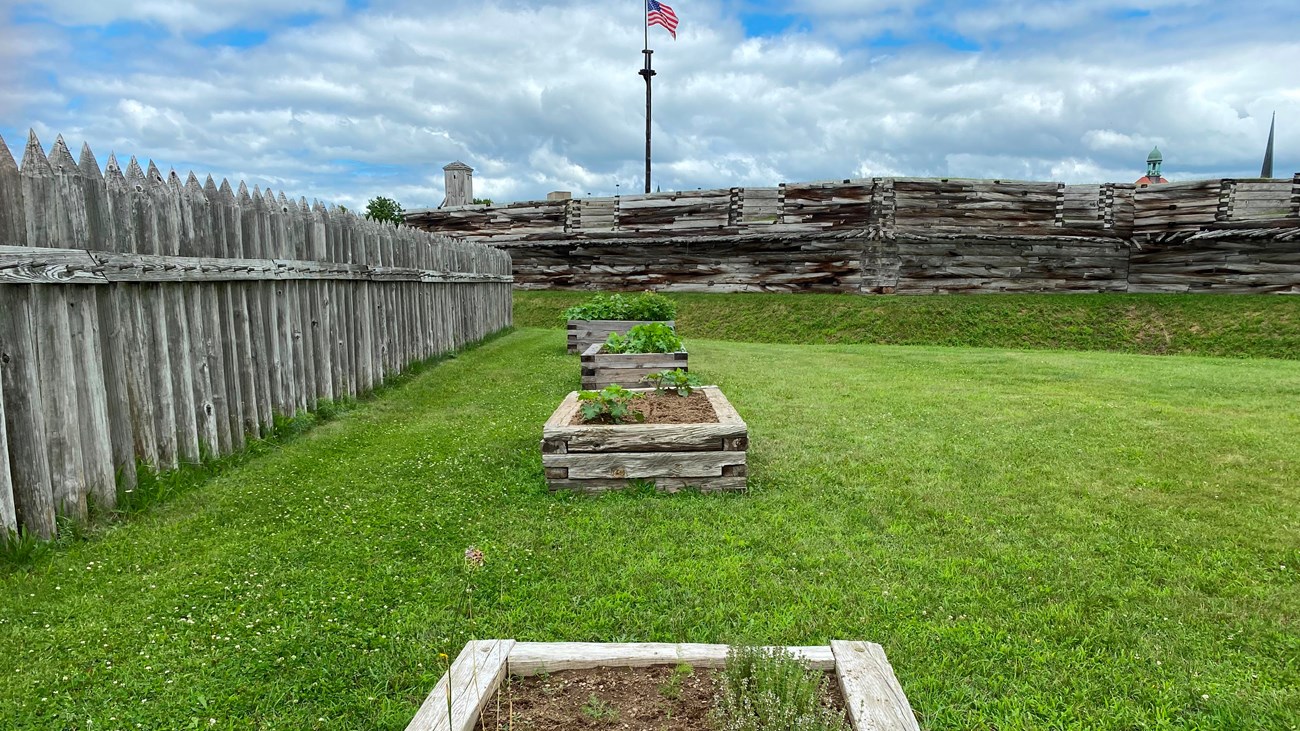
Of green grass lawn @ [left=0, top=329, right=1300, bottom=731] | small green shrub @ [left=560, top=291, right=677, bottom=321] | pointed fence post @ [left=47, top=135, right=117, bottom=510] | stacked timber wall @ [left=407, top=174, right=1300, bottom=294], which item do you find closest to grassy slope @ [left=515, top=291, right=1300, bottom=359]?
stacked timber wall @ [left=407, top=174, right=1300, bottom=294]

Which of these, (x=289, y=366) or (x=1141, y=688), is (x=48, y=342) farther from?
(x=1141, y=688)

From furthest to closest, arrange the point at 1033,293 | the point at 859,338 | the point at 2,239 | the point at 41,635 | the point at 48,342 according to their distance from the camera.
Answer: the point at 1033,293 → the point at 859,338 → the point at 48,342 → the point at 2,239 → the point at 41,635

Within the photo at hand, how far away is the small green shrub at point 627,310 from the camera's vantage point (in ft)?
38.1

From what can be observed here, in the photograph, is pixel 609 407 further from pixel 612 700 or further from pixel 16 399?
pixel 16 399

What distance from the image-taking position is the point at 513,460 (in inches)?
209

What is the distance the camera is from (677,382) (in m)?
6.05

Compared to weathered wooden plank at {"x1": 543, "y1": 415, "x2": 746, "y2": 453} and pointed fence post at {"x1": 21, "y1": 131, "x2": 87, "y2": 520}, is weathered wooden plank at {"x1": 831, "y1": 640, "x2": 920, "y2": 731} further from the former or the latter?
pointed fence post at {"x1": 21, "y1": 131, "x2": 87, "y2": 520}

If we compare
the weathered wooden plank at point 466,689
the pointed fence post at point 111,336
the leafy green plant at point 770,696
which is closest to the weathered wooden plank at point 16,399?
the pointed fence post at point 111,336

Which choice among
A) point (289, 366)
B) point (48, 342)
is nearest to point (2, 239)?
point (48, 342)

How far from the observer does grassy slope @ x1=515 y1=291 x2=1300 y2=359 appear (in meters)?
15.0

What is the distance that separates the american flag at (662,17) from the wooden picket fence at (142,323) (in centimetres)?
1643

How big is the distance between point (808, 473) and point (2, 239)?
15.3ft

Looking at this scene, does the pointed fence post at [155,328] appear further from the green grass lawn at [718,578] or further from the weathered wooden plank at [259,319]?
the weathered wooden plank at [259,319]

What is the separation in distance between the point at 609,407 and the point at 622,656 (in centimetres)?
279
